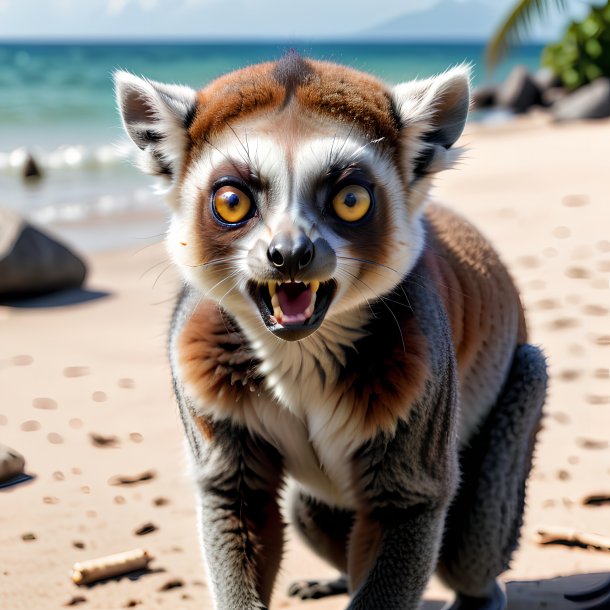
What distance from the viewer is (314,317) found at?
9.45 feet

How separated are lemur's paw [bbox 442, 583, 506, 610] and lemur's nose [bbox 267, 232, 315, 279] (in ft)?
6.17

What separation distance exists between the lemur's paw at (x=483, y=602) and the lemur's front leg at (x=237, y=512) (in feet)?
3.26

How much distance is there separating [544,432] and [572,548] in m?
1.25

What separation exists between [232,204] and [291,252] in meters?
0.38

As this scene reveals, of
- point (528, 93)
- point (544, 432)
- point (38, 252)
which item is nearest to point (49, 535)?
point (544, 432)

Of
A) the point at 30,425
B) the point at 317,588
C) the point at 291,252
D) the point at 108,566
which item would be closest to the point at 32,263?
the point at 30,425

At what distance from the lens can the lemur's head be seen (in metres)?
2.89

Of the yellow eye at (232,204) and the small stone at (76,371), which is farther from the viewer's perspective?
A: the small stone at (76,371)

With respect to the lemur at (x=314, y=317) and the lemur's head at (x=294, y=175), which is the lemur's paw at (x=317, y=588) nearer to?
the lemur at (x=314, y=317)

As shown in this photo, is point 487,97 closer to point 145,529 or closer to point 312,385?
point 145,529

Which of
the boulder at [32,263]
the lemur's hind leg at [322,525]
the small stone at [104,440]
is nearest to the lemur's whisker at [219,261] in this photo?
the lemur's hind leg at [322,525]

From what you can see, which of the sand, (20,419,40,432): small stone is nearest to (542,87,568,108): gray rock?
the sand

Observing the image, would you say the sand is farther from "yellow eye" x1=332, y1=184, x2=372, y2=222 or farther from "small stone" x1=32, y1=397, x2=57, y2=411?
"yellow eye" x1=332, y1=184, x2=372, y2=222

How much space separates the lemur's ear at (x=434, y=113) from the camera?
3199mm
